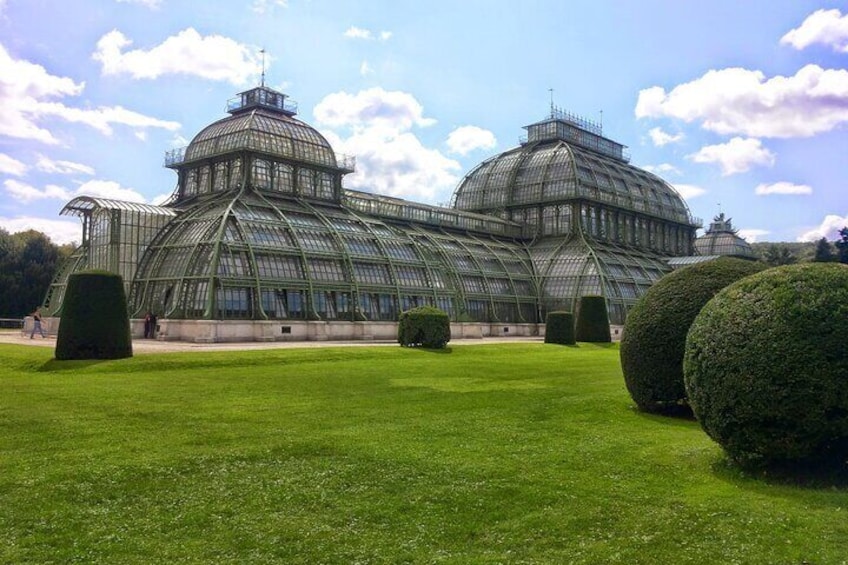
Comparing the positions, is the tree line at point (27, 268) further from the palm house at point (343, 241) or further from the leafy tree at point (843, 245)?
the palm house at point (343, 241)

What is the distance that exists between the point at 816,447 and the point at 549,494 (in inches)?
208

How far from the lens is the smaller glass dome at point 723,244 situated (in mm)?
107938

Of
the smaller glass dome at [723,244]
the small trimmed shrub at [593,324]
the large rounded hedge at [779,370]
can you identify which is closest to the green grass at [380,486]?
the large rounded hedge at [779,370]

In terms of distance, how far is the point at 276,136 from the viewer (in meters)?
62.2

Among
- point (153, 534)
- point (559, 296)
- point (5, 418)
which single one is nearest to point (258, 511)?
point (153, 534)

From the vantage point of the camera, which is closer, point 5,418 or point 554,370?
point 5,418

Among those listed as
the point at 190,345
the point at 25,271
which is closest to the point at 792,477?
the point at 190,345

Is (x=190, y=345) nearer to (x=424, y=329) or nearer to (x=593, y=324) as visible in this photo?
(x=424, y=329)

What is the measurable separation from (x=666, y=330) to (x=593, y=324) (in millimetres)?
36326

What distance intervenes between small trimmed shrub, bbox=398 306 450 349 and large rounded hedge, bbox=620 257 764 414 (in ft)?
79.4

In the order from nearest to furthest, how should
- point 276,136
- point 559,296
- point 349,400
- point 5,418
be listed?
point 5,418, point 349,400, point 276,136, point 559,296

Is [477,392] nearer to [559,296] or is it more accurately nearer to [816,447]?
[816,447]

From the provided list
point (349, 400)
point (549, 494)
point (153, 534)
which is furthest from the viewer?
point (349, 400)

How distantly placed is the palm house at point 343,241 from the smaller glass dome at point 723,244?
18.9m
